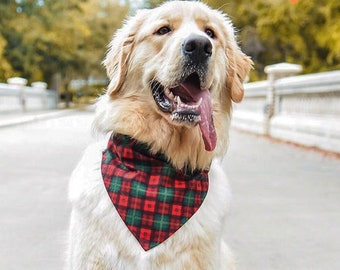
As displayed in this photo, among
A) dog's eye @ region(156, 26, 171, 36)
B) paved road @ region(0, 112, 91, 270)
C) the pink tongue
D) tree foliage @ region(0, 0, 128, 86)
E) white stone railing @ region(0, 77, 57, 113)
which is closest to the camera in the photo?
the pink tongue

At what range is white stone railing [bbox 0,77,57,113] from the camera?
2780 cm

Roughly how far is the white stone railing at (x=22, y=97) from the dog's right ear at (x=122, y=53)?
24.2m

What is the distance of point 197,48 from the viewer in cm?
323


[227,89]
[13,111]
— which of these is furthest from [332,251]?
[13,111]

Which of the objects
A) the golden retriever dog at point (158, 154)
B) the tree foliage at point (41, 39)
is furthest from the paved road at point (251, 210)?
the tree foliage at point (41, 39)

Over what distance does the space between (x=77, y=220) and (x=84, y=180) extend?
0.81 feet

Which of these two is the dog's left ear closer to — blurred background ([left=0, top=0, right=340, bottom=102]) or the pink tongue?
the pink tongue

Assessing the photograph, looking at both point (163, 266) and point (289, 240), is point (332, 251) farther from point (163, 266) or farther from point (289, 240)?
point (163, 266)

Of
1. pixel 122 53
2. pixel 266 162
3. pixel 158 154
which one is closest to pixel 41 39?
pixel 266 162

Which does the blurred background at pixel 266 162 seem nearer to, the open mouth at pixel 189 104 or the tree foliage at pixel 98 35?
the tree foliage at pixel 98 35

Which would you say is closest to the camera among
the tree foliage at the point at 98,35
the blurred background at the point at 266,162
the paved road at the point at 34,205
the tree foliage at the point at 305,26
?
the paved road at the point at 34,205

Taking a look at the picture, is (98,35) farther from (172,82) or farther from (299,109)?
(172,82)

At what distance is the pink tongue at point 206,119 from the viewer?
3297 millimetres

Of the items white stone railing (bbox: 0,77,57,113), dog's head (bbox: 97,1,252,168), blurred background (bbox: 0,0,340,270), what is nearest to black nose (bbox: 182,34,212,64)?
dog's head (bbox: 97,1,252,168)
